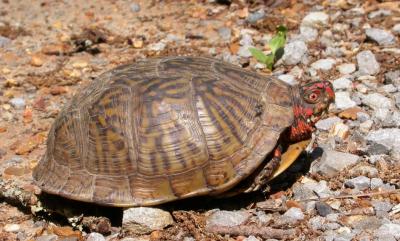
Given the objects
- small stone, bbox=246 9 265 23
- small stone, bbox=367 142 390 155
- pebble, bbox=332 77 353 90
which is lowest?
small stone, bbox=367 142 390 155

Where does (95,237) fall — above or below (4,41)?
below

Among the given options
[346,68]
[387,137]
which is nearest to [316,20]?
[346,68]

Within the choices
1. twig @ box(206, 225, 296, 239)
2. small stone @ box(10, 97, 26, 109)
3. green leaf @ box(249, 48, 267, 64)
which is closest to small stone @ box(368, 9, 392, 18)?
green leaf @ box(249, 48, 267, 64)

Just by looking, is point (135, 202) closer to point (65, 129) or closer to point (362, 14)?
point (65, 129)

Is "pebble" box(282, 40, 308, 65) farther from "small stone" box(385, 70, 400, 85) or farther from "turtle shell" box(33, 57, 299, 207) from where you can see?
"turtle shell" box(33, 57, 299, 207)

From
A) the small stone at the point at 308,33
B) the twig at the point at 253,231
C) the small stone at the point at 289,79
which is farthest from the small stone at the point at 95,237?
the small stone at the point at 308,33

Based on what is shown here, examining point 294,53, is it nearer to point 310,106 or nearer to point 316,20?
point 316,20
